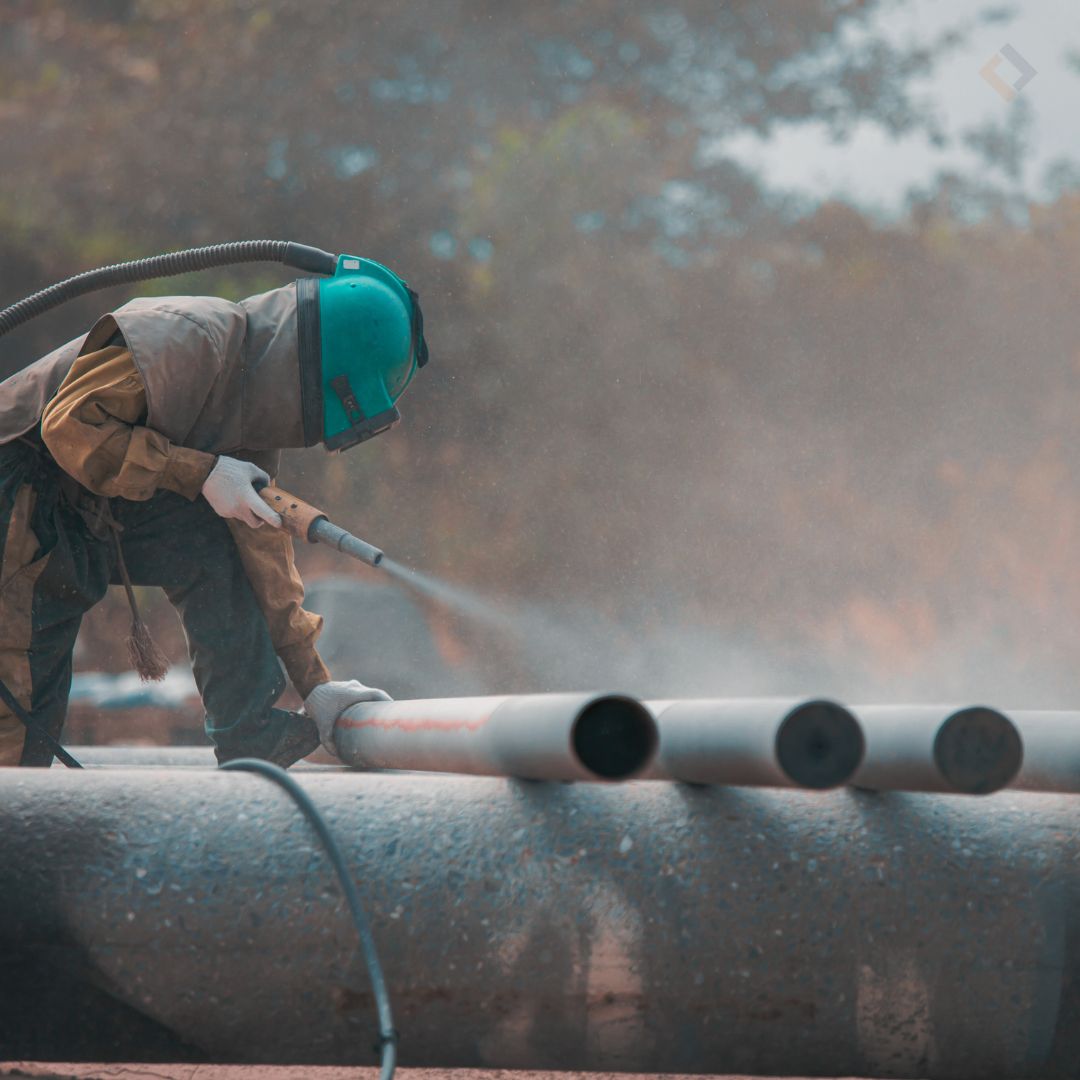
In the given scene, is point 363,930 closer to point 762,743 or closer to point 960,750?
point 762,743

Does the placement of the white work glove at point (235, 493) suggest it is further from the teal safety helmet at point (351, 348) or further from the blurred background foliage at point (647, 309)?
the blurred background foliage at point (647, 309)

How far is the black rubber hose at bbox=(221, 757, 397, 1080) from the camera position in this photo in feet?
3.62

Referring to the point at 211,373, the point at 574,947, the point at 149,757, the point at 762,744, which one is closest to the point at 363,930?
the point at 574,947

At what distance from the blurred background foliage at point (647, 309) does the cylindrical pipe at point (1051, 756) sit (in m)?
8.26

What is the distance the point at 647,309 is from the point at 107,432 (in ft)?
29.8

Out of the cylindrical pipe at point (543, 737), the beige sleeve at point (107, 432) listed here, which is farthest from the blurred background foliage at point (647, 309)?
the cylindrical pipe at point (543, 737)

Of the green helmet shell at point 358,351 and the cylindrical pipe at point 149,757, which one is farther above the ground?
the green helmet shell at point 358,351

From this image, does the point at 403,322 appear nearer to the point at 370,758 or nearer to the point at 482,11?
the point at 370,758

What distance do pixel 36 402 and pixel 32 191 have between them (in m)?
7.87

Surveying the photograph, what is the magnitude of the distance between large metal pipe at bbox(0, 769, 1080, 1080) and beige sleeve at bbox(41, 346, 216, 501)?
3.47 ft

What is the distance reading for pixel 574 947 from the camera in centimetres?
115

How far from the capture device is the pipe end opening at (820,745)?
1059mm

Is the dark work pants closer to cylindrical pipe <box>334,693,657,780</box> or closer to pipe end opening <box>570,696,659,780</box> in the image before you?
cylindrical pipe <box>334,693,657,780</box>

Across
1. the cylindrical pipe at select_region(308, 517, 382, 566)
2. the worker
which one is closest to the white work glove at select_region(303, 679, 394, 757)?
the worker
